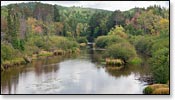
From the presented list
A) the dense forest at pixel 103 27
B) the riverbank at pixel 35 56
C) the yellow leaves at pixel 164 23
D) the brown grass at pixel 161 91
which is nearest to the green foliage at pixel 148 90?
the dense forest at pixel 103 27

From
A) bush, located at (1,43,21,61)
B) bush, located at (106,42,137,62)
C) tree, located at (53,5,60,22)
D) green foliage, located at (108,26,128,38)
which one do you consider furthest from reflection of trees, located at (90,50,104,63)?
bush, located at (1,43,21,61)

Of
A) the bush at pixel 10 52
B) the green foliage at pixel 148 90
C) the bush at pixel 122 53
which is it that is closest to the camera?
the green foliage at pixel 148 90

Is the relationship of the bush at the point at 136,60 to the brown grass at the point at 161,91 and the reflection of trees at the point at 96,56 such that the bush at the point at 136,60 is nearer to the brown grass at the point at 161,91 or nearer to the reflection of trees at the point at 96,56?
the reflection of trees at the point at 96,56

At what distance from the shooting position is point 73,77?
7.43 meters

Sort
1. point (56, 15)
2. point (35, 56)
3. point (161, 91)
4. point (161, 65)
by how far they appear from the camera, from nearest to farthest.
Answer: point (161, 91) < point (161, 65) < point (56, 15) < point (35, 56)

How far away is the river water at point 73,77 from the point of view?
6.60 metres

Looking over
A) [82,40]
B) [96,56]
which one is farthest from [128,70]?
[82,40]

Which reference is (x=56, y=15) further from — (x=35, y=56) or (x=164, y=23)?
(x=35, y=56)

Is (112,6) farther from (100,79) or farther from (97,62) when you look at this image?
(97,62)

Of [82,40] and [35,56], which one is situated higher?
[82,40]

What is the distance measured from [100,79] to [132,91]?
1093 millimetres

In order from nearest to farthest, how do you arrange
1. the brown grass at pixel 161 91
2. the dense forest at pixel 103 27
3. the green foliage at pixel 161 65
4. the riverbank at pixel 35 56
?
the brown grass at pixel 161 91
the green foliage at pixel 161 65
the dense forest at pixel 103 27
the riverbank at pixel 35 56

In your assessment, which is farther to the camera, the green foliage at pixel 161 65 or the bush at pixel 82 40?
the bush at pixel 82 40

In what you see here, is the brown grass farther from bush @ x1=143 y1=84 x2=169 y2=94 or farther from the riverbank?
the riverbank
